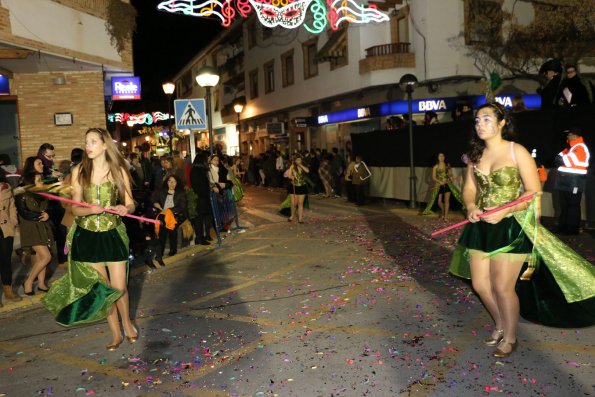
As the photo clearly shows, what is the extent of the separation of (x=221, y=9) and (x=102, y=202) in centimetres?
1056

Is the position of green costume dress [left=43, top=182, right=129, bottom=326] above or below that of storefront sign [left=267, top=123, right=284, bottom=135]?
below

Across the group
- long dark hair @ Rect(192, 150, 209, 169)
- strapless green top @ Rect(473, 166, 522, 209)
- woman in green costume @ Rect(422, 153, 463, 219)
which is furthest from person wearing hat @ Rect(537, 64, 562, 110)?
strapless green top @ Rect(473, 166, 522, 209)

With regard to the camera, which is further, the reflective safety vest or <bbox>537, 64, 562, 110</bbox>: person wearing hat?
<bbox>537, 64, 562, 110</bbox>: person wearing hat

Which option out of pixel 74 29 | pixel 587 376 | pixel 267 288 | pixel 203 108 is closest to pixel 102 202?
pixel 267 288

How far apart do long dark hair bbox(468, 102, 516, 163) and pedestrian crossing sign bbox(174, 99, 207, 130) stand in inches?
328

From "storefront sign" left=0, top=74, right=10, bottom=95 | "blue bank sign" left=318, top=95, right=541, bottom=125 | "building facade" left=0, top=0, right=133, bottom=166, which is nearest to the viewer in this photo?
"building facade" left=0, top=0, right=133, bottom=166

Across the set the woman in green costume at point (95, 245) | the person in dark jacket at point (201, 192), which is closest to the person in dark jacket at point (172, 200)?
the person in dark jacket at point (201, 192)

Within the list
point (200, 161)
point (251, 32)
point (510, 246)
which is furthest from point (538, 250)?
point (251, 32)

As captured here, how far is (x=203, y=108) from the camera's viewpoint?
12336 mm

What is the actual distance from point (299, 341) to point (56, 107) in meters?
12.1

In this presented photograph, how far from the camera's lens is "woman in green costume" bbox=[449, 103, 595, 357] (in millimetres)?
4309

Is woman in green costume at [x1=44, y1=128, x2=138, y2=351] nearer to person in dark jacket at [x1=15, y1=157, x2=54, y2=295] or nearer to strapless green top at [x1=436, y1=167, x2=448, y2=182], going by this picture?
person in dark jacket at [x1=15, y1=157, x2=54, y2=295]

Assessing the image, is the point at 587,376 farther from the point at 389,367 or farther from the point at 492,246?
the point at 389,367

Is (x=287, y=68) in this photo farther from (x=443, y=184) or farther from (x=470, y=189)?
A: (x=470, y=189)
